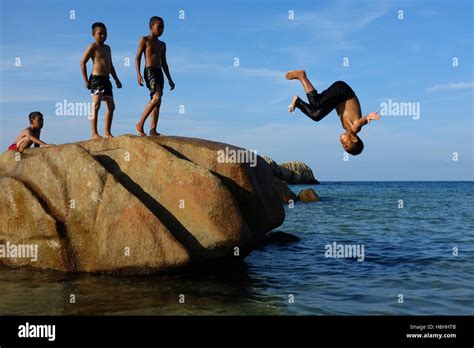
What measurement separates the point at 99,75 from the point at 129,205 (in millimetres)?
3137

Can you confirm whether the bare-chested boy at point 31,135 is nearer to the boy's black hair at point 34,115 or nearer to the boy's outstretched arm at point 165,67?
the boy's black hair at point 34,115

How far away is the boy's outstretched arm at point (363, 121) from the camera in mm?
7086

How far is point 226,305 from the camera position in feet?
24.3

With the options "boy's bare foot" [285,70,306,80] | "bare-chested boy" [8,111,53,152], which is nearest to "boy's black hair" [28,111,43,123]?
"bare-chested boy" [8,111,53,152]

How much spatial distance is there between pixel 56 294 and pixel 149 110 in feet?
13.8

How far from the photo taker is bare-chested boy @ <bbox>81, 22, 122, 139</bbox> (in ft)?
32.8

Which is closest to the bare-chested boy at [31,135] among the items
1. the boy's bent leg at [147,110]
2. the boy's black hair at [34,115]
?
the boy's black hair at [34,115]

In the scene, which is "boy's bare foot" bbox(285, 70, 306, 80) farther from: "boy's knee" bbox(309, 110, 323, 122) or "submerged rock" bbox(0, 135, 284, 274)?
"submerged rock" bbox(0, 135, 284, 274)

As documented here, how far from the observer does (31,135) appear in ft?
35.2

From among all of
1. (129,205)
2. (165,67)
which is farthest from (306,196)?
(129,205)

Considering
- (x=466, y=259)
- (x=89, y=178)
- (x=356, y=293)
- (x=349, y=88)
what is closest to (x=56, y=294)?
(x=89, y=178)

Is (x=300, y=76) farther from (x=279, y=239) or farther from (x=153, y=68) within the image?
(x=279, y=239)

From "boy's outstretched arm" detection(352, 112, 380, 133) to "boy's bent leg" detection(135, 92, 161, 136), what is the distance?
14.9 feet
